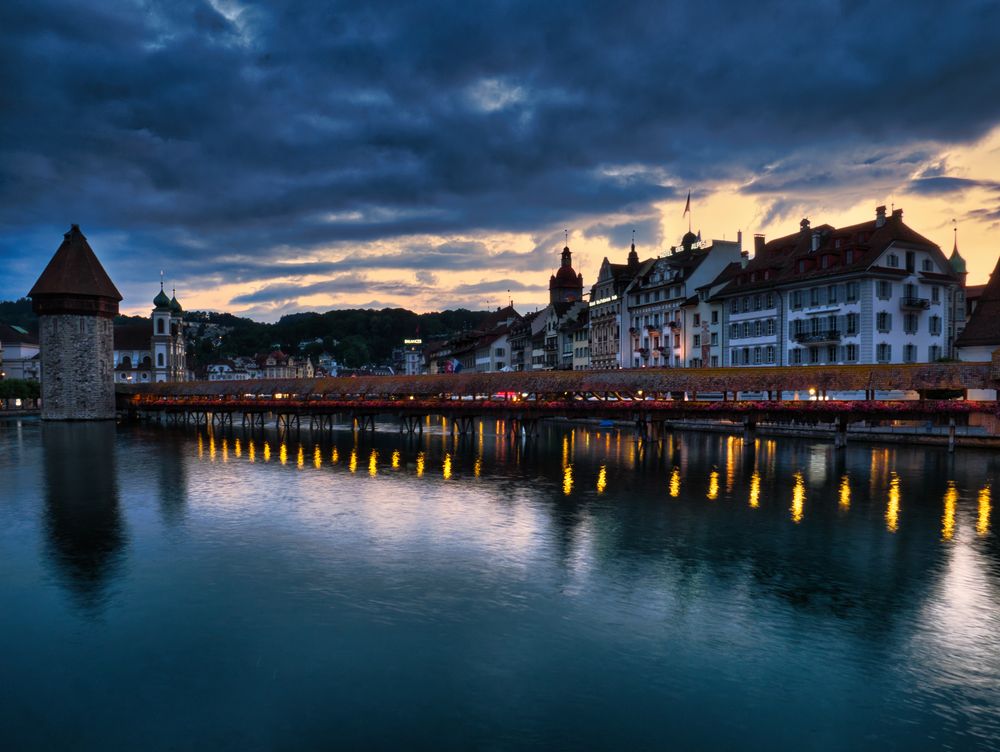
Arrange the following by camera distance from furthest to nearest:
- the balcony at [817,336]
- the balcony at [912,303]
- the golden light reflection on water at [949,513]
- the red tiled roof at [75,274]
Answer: the red tiled roof at [75,274]
the balcony at [817,336]
the balcony at [912,303]
the golden light reflection on water at [949,513]

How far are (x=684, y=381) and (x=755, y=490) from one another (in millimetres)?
23178

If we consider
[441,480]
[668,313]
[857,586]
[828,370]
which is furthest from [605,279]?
[857,586]

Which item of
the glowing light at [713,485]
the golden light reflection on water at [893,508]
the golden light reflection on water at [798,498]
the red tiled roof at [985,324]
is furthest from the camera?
the red tiled roof at [985,324]

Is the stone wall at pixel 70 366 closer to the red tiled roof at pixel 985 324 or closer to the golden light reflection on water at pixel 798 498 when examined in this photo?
the golden light reflection on water at pixel 798 498

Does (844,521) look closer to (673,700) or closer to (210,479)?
(673,700)

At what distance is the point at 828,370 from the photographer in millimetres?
51156

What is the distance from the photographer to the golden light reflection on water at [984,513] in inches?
1000

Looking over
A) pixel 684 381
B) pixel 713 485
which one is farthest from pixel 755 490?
pixel 684 381

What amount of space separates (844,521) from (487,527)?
13.1m

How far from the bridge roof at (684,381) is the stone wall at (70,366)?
3340cm

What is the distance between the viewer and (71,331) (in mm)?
96875

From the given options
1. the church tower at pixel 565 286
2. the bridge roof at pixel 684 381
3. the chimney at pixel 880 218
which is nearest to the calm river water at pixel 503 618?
the bridge roof at pixel 684 381

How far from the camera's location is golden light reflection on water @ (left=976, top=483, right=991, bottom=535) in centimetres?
2541

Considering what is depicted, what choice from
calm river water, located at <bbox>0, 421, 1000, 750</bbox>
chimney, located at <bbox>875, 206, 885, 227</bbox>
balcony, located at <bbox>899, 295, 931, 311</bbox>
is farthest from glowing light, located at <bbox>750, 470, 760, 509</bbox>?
chimney, located at <bbox>875, 206, 885, 227</bbox>
